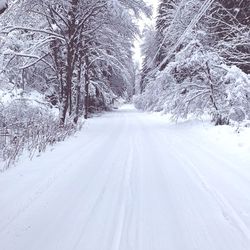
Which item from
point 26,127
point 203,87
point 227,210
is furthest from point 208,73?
point 227,210

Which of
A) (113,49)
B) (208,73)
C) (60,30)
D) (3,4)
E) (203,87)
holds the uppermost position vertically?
(60,30)

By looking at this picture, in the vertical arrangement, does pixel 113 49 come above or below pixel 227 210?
above

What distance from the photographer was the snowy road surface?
3.50 m

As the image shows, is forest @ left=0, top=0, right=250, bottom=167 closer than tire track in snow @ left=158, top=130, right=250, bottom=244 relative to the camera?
No

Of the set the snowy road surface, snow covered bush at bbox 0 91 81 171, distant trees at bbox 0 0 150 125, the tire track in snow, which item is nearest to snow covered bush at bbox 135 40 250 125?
distant trees at bbox 0 0 150 125

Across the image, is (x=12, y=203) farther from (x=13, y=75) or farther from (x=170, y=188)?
(x=13, y=75)

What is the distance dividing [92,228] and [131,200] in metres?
1.15

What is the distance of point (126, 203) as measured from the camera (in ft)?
15.4

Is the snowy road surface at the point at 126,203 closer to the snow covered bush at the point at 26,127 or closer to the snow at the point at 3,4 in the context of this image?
the snow covered bush at the point at 26,127

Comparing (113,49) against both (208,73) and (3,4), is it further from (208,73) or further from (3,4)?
(3,4)

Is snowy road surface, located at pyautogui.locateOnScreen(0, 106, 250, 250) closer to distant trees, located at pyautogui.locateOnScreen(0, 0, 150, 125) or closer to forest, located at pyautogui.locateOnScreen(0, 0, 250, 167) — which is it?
forest, located at pyautogui.locateOnScreen(0, 0, 250, 167)

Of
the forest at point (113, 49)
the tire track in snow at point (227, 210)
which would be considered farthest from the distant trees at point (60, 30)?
the tire track in snow at point (227, 210)

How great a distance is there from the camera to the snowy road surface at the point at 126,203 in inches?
138

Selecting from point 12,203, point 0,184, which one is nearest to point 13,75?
→ point 0,184
